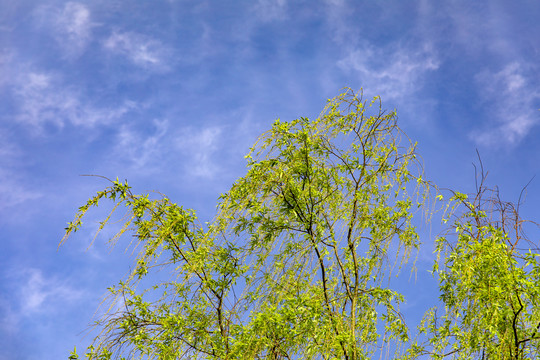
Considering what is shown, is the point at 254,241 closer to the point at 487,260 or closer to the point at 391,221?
the point at 391,221

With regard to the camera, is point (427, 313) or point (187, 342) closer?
point (187, 342)

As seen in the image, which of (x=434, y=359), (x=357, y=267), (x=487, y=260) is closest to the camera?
(x=487, y=260)

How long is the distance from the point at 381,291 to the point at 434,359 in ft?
2.72

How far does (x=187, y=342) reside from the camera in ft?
15.8

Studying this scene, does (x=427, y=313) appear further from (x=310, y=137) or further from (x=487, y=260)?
(x=310, y=137)

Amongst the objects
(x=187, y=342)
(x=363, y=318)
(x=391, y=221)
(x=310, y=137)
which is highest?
(x=310, y=137)

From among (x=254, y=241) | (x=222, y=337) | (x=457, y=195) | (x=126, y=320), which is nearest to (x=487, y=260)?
(x=457, y=195)

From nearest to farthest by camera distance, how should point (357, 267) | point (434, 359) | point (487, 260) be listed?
1. point (487, 260)
2. point (434, 359)
3. point (357, 267)

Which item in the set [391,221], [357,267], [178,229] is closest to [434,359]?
[357,267]

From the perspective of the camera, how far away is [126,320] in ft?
15.9

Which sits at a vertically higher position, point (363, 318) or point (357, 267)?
point (357, 267)

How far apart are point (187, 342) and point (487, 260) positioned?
3010 millimetres

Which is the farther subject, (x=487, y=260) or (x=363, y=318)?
(x=363, y=318)

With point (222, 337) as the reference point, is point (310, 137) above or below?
above
